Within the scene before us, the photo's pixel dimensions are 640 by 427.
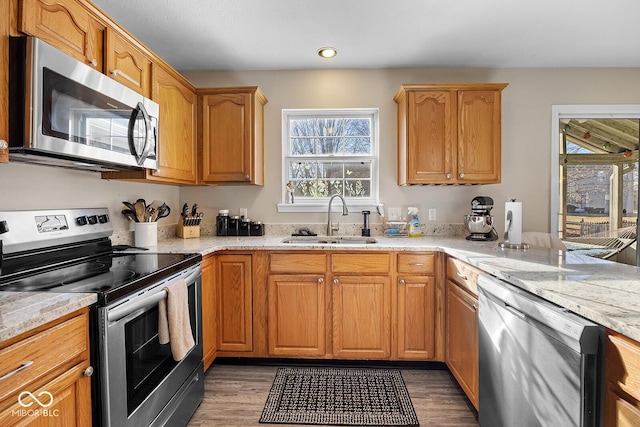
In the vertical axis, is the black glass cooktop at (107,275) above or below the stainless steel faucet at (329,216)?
below

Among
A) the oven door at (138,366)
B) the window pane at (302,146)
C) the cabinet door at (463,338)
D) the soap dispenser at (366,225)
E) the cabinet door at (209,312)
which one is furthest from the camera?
the window pane at (302,146)

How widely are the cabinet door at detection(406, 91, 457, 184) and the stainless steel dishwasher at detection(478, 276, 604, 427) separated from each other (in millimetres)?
1209

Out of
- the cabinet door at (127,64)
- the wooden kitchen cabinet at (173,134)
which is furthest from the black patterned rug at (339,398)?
the cabinet door at (127,64)

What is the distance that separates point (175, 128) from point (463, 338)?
7.79 ft

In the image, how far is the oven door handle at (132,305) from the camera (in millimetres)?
1178

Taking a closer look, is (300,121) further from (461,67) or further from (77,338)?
(77,338)

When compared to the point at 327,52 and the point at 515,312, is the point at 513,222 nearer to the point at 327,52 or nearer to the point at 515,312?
the point at 515,312

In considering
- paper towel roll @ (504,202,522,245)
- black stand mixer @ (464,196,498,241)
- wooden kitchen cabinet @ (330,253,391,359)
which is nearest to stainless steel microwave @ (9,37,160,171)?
wooden kitchen cabinet @ (330,253,391,359)

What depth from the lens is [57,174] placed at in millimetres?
1801

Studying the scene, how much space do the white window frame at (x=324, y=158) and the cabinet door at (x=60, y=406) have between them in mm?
2087

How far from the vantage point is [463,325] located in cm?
198

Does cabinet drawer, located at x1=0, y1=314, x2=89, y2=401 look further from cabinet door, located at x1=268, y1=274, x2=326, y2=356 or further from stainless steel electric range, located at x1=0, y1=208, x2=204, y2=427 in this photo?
cabinet door, located at x1=268, y1=274, x2=326, y2=356

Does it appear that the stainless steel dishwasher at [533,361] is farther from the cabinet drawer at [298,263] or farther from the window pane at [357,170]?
the window pane at [357,170]

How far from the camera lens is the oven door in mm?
1162
